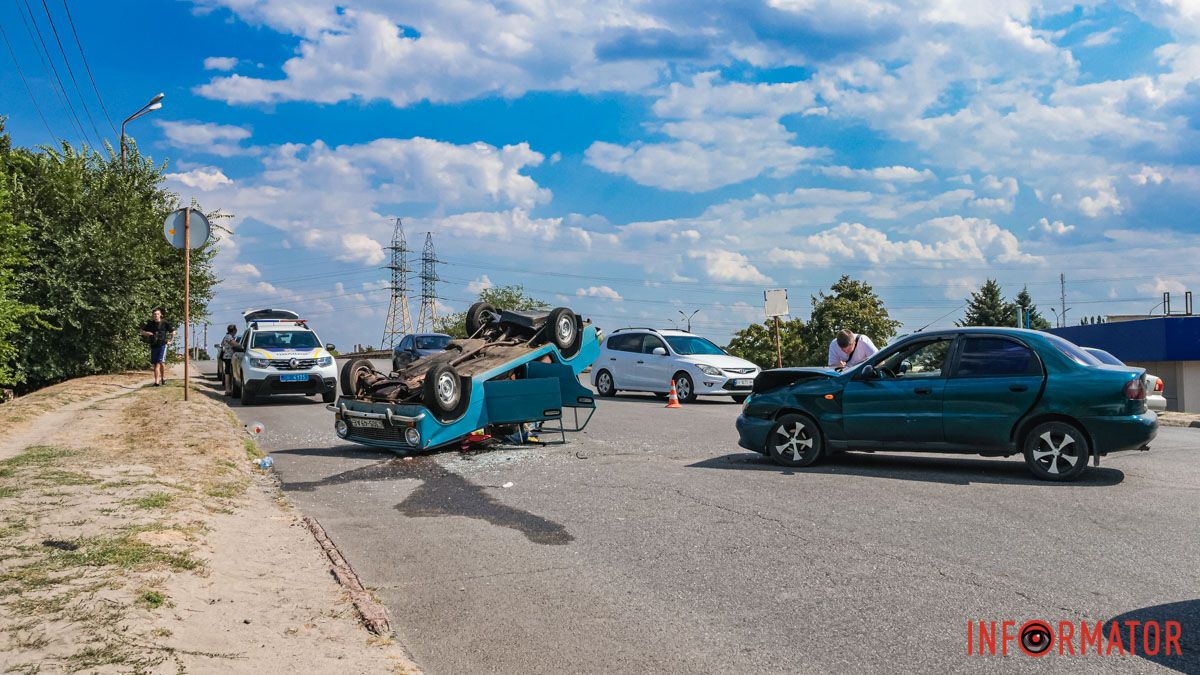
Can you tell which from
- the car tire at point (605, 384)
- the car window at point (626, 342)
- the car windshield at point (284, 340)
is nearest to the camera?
the car windshield at point (284, 340)

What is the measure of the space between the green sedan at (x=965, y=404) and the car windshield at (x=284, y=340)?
13928 millimetres

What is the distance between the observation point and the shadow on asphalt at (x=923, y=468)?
902cm

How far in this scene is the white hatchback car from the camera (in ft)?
67.4

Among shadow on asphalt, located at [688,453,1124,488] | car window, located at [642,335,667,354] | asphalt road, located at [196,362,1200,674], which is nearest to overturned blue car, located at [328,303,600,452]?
asphalt road, located at [196,362,1200,674]

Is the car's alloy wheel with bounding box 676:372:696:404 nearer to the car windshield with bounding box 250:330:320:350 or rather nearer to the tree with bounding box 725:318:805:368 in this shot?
the car windshield with bounding box 250:330:320:350

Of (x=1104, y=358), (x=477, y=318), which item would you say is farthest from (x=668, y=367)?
(x=1104, y=358)

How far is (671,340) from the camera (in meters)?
21.9

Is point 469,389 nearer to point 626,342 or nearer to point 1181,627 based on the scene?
point 1181,627

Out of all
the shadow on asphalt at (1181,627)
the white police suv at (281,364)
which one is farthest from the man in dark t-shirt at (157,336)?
the shadow on asphalt at (1181,627)

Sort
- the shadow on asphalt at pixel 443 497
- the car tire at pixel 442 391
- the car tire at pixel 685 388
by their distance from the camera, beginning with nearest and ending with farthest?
the shadow on asphalt at pixel 443 497
the car tire at pixel 442 391
the car tire at pixel 685 388

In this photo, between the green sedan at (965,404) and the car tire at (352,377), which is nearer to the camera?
the green sedan at (965,404)

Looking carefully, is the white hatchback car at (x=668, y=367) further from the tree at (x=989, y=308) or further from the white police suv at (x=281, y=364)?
the tree at (x=989, y=308)

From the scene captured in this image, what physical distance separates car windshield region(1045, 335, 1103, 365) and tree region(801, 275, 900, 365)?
51.7 m

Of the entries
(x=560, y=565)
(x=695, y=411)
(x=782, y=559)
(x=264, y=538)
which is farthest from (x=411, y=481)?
(x=695, y=411)
